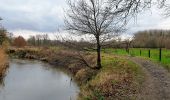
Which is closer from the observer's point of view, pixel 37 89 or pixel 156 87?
pixel 156 87

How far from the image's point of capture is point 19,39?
84.4 metres

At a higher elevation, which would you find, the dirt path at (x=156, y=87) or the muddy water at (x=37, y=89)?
the dirt path at (x=156, y=87)

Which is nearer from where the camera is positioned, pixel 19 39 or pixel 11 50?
pixel 11 50

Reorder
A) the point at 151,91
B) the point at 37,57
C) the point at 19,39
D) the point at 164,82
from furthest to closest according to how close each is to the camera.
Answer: the point at 19,39
the point at 37,57
the point at 164,82
the point at 151,91

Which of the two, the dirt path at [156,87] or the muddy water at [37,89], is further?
the muddy water at [37,89]

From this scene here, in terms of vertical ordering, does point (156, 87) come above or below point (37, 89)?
above

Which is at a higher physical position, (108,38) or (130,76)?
(108,38)

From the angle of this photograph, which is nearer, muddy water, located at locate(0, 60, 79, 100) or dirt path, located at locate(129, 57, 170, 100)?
dirt path, located at locate(129, 57, 170, 100)

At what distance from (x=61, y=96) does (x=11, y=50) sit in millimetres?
49611

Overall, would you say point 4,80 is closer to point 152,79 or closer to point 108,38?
Answer: point 108,38

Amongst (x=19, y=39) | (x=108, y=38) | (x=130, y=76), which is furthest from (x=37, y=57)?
(x=130, y=76)

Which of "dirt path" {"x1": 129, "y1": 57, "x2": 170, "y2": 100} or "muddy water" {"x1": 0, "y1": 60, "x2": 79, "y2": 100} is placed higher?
"dirt path" {"x1": 129, "y1": 57, "x2": 170, "y2": 100}

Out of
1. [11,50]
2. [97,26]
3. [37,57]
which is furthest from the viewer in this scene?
[11,50]

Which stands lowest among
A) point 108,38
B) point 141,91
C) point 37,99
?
point 37,99
